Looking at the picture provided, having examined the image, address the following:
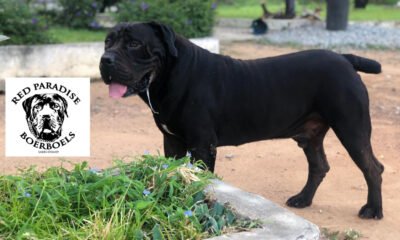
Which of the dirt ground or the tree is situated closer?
the dirt ground

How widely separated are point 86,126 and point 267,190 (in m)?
3.11

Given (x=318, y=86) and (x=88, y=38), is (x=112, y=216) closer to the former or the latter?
(x=318, y=86)

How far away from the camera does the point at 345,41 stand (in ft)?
54.9

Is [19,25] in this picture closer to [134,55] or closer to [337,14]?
[134,55]

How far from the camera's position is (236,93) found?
477cm

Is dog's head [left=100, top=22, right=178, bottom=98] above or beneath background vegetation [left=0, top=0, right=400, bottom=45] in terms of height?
above

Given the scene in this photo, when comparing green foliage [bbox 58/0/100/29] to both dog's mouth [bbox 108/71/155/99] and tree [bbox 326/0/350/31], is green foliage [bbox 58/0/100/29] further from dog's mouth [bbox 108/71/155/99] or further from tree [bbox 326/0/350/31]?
dog's mouth [bbox 108/71/155/99]

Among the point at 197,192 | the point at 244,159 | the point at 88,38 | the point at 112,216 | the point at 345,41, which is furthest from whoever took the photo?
the point at 345,41

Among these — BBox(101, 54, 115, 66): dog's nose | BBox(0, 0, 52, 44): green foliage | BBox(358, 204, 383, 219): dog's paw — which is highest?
BBox(101, 54, 115, 66): dog's nose

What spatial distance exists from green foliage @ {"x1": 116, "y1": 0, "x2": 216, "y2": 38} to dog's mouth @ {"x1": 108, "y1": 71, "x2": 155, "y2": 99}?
8.13m

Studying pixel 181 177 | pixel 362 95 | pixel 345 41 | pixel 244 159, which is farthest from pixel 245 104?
pixel 345 41

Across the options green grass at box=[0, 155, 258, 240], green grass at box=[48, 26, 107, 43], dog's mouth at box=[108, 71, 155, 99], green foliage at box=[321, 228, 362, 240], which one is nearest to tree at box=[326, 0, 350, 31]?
green grass at box=[48, 26, 107, 43]

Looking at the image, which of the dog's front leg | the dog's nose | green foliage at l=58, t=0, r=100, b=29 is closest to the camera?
the dog's nose

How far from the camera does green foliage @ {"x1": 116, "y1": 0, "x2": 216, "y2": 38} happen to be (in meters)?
12.6
